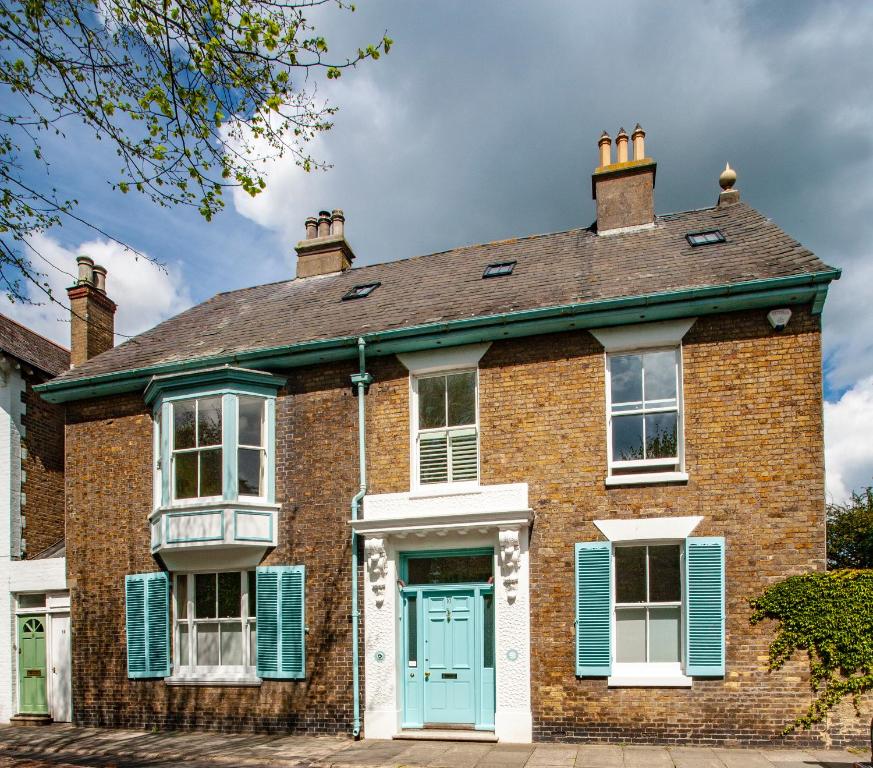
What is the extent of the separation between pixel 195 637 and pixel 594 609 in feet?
22.6

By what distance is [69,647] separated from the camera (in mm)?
14227

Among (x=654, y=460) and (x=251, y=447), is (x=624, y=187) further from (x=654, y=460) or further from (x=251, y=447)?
(x=251, y=447)

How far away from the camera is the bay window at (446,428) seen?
480 inches

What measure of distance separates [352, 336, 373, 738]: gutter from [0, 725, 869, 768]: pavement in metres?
0.63

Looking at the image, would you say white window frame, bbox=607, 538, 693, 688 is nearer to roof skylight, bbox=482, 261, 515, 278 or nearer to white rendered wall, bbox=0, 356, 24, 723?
roof skylight, bbox=482, 261, 515, 278

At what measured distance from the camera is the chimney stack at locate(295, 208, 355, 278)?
17812 mm

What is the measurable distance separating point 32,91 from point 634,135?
11402 millimetres

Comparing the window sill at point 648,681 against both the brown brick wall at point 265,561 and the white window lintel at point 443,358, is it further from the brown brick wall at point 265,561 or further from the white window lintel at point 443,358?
the white window lintel at point 443,358

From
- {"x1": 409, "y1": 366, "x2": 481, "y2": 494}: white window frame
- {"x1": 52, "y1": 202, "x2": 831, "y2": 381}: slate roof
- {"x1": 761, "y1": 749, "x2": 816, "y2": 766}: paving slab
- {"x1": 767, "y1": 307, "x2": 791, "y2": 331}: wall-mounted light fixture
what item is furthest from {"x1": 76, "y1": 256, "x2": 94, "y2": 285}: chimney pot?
{"x1": 761, "y1": 749, "x2": 816, "y2": 766}: paving slab

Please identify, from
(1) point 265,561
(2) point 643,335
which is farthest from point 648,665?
(1) point 265,561

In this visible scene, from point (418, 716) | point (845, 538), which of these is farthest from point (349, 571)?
point (845, 538)

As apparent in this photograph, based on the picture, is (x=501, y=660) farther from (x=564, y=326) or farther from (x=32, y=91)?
(x=32, y=91)

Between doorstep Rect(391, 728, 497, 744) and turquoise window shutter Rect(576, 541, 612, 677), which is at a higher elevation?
turquoise window shutter Rect(576, 541, 612, 677)

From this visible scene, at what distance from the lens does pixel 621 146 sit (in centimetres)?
1515
